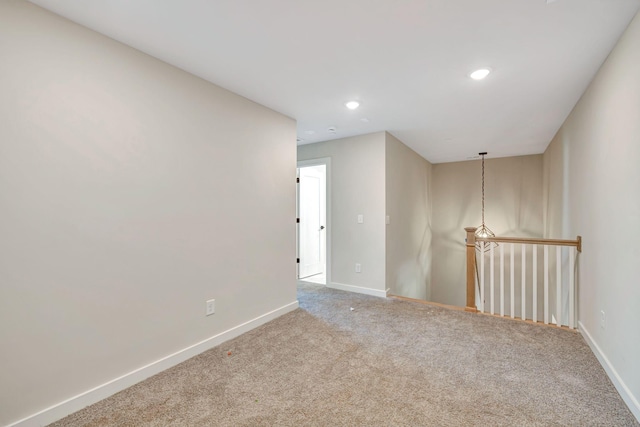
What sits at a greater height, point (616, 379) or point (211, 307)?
point (211, 307)

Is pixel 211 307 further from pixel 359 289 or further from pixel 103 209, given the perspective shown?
pixel 359 289

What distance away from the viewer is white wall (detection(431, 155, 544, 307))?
213 inches

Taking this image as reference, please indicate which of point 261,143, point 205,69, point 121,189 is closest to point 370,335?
point 261,143

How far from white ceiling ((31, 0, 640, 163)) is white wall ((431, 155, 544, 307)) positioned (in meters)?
2.67

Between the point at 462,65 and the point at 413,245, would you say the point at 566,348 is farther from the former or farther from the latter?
the point at 413,245

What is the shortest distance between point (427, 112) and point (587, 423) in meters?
2.74

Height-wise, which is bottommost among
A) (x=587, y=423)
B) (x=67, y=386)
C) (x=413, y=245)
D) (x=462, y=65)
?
(x=587, y=423)

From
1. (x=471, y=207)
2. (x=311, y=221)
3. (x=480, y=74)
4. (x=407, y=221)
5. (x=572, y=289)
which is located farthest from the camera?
(x=471, y=207)

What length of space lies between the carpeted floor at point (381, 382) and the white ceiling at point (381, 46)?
221 centimetres

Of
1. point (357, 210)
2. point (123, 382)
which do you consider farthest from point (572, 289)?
point (123, 382)

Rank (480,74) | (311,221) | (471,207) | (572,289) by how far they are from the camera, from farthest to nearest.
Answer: (471,207)
(311,221)
(572,289)
(480,74)

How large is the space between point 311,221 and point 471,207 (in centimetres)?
335

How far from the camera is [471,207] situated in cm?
595

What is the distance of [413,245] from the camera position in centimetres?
508
